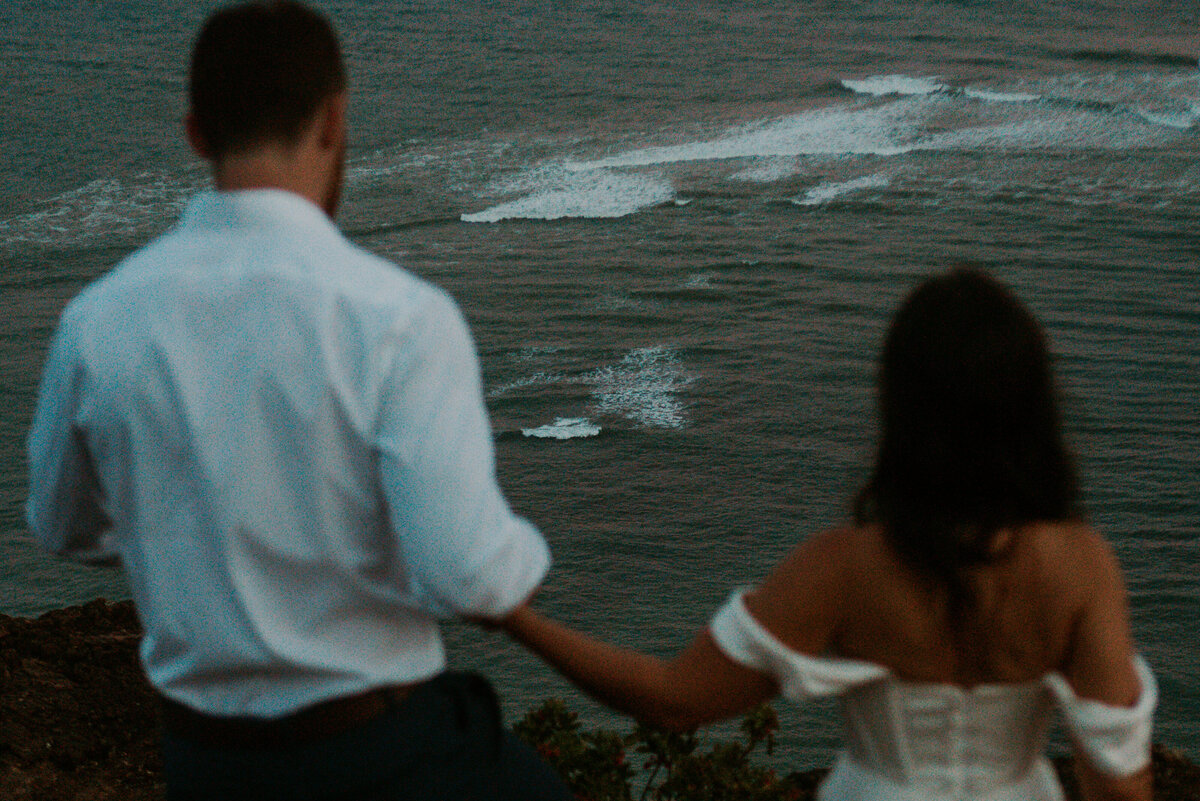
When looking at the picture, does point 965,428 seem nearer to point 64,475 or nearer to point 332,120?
point 332,120

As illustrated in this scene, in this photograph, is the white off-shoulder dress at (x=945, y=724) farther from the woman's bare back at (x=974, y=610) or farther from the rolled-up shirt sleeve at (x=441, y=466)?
the rolled-up shirt sleeve at (x=441, y=466)

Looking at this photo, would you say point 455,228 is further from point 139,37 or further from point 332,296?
point 139,37

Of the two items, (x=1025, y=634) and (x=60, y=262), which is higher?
(x=1025, y=634)

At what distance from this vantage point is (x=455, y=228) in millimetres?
15789

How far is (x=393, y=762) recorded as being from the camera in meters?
2.03

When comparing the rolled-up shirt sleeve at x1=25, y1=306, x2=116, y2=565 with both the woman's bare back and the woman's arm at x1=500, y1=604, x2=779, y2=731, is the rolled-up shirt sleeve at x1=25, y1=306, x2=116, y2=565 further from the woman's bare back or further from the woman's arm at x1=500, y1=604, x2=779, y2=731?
the woman's bare back

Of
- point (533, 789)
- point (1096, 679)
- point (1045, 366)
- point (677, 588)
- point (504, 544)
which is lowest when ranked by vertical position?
point (677, 588)

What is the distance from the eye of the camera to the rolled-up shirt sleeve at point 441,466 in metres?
1.86

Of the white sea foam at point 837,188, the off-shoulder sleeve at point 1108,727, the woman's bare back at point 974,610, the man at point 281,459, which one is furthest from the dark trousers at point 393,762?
the white sea foam at point 837,188

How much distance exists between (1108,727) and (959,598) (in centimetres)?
26

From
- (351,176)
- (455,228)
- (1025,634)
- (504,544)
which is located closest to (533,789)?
(504,544)

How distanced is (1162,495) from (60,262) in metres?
10.6

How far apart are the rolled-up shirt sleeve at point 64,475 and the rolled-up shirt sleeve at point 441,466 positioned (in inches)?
17.0

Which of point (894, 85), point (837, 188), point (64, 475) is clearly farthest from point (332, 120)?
point (894, 85)
